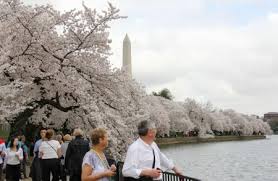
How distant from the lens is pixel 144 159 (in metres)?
5.46

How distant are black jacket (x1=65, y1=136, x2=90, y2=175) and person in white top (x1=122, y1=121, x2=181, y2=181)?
153 inches

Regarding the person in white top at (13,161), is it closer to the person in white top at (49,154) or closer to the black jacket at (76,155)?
the person in white top at (49,154)

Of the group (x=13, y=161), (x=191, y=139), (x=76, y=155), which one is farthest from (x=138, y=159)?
(x=191, y=139)

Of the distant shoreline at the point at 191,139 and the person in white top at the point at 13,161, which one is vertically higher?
the distant shoreline at the point at 191,139

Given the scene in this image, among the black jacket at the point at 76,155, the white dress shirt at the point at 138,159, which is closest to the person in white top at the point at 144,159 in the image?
the white dress shirt at the point at 138,159

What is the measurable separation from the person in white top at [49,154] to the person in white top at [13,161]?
1298mm

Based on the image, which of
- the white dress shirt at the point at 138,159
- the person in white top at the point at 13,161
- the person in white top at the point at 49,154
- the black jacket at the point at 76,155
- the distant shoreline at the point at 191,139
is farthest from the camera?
the distant shoreline at the point at 191,139

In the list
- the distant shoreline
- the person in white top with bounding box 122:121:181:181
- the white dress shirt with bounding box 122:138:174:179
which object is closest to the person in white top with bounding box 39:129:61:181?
the person in white top with bounding box 122:121:181:181

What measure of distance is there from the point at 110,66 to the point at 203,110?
89.7m

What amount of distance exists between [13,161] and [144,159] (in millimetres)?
7533

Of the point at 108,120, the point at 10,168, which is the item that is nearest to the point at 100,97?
the point at 108,120

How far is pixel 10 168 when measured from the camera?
40.4 ft

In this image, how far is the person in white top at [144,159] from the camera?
17.6 feet

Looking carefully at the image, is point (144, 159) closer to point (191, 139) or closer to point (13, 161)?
point (13, 161)
